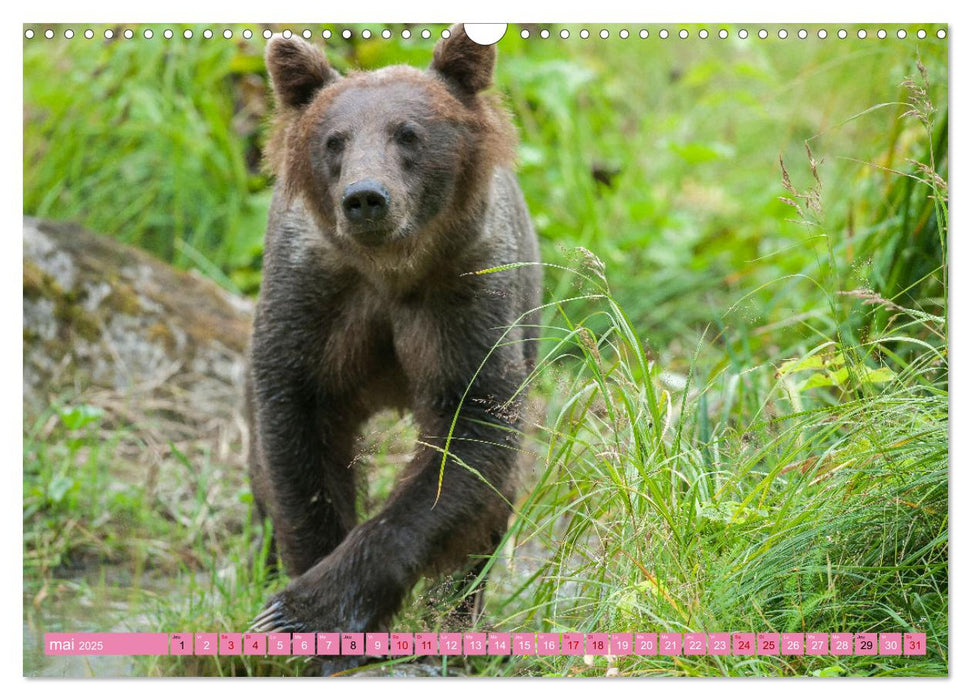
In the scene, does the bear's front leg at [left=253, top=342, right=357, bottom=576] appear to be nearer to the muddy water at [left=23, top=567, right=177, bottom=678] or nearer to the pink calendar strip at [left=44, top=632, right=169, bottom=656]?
the muddy water at [left=23, top=567, right=177, bottom=678]

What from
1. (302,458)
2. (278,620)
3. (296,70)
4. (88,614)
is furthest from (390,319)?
(88,614)

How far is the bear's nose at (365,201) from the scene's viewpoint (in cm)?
452

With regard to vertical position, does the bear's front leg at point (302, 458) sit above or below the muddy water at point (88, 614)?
above

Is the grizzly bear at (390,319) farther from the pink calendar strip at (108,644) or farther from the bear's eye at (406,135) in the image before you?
the pink calendar strip at (108,644)

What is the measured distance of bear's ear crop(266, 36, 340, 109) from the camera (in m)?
5.02

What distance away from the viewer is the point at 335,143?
4.88 meters

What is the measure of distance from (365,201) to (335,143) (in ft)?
1.46

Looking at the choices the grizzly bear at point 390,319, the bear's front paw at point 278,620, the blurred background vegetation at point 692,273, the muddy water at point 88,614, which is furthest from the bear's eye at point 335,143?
the muddy water at point 88,614

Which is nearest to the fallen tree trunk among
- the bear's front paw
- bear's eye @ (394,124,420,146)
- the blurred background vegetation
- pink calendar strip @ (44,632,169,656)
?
the blurred background vegetation

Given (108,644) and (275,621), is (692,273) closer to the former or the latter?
(275,621)

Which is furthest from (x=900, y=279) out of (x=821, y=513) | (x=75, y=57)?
(x=75, y=57)

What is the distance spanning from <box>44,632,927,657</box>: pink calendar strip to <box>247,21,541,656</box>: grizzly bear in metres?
0.24

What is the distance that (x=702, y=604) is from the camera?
14.0 ft

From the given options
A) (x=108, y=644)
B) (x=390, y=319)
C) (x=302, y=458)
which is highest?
(x=390, y=319)
